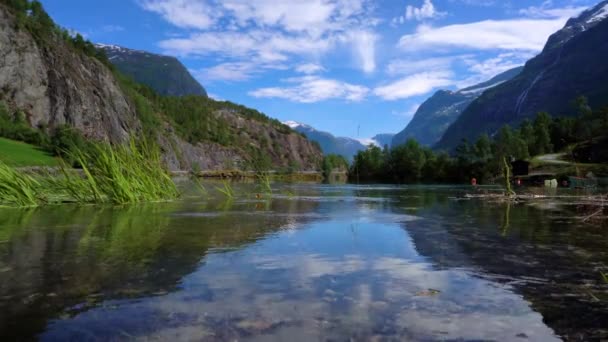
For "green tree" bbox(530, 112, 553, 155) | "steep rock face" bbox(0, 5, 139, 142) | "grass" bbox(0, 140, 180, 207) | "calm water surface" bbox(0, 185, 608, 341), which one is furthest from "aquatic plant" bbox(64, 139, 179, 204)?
"green tree" bbox(530, 112, 553, 155)

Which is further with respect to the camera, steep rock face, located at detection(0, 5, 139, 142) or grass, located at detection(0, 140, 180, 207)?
steep rock face, located at detection(0, 5, 139, 142)

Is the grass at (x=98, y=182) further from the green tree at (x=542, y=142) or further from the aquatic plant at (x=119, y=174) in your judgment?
the green tree at (x=542, y=142)

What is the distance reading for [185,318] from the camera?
6.31 metres

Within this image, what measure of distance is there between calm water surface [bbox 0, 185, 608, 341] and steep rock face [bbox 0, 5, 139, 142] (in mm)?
103858

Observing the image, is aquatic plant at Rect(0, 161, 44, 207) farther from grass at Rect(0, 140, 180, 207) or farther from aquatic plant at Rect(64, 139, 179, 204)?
aquatic plant at Rect(64, 139, 179, 204)

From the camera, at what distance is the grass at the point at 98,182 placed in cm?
2438

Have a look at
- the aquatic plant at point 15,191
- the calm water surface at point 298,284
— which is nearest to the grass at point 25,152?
the aquatic plant at point 15,191

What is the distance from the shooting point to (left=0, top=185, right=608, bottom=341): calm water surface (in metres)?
6.01

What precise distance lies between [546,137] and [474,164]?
103 feet

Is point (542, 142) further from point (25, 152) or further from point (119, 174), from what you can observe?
point (119, 174)

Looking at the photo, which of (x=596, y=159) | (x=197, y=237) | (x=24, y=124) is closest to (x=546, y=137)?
(x=596, y=159)

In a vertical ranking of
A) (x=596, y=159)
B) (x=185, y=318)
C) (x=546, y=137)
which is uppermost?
(x=546, y=137)

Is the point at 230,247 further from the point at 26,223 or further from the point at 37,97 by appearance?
the point at 37,97

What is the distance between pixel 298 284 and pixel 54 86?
144267 mm
